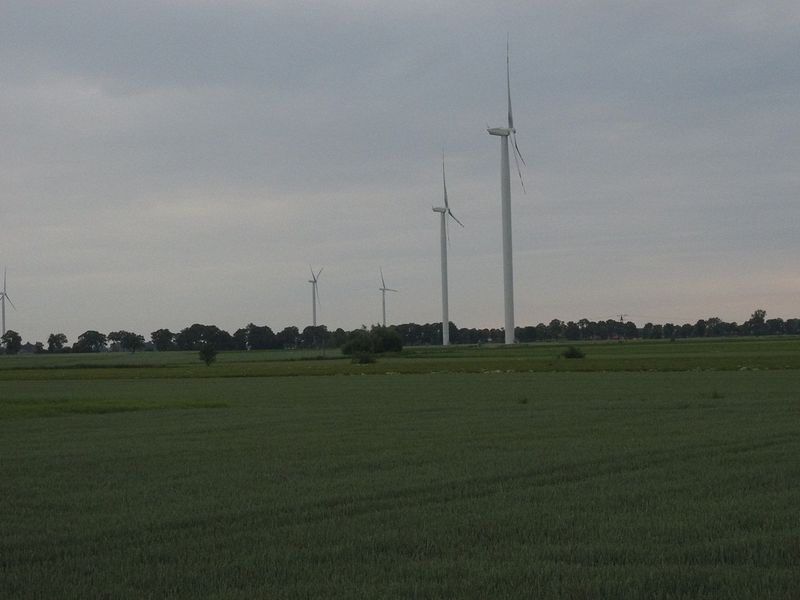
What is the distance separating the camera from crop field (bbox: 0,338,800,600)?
33.6 feet

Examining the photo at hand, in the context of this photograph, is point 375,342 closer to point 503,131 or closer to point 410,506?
point 503,131

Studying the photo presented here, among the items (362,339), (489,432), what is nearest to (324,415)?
(489,432)

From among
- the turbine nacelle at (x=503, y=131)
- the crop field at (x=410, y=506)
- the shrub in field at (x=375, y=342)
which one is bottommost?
the crop field at (x=410, y=506)

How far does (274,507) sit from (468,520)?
9.64ft

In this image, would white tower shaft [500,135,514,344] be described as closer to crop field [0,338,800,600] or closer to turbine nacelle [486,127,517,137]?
turbine nacelle [486,127,517,137]

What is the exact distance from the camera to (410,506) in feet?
48.2

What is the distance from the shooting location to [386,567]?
10.8 metres

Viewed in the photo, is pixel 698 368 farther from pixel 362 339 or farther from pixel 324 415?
pixel 362 339

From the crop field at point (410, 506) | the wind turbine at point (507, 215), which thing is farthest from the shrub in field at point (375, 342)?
the crop field at point (410, 506)

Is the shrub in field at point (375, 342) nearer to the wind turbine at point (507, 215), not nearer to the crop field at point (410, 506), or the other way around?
the wind turbine at point (507, 215)

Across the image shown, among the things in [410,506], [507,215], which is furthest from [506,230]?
[410,506]

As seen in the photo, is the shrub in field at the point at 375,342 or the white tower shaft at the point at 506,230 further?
the shrub in field at the point at 375,342

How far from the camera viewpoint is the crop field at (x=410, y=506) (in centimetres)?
1023

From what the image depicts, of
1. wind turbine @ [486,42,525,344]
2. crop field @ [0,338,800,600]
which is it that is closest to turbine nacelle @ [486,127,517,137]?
wind turbine @ [486,42,525,344]
